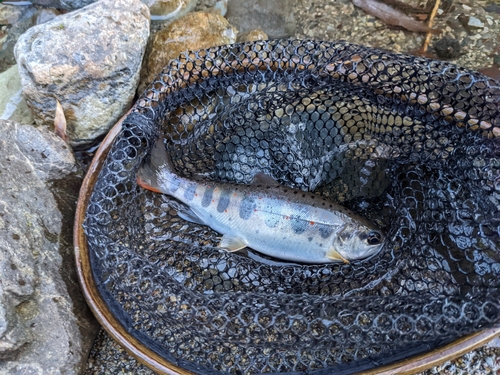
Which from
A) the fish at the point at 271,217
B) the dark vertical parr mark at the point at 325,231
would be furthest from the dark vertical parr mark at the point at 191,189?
the dark vertical parr mark at the point at 325,231

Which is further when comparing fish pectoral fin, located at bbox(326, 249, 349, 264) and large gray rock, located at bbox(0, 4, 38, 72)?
large gray rock, located at bbox(0, 4, 38, 72)

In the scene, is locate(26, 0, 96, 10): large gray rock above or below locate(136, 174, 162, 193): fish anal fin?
above

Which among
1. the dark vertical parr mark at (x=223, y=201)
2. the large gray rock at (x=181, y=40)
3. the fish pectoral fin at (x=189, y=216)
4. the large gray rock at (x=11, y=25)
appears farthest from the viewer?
the large gray rock at (x=11, y=25)

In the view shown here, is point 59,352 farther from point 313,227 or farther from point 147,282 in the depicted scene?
point 313,227

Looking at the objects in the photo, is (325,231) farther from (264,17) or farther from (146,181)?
(264,17)

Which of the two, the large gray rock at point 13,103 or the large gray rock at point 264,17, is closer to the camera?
the large gray rock at point 13,103

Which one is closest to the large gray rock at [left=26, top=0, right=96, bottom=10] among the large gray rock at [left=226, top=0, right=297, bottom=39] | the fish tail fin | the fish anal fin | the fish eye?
the large gray rock at [left=226, top=0, right=297, bottom=39]

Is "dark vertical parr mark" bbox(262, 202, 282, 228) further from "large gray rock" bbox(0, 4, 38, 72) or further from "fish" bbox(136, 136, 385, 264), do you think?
"large gray rock" bbox(0, 4, 38, 72)

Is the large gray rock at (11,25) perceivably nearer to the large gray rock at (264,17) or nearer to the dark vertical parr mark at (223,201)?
the large gray rock at (264,17)
